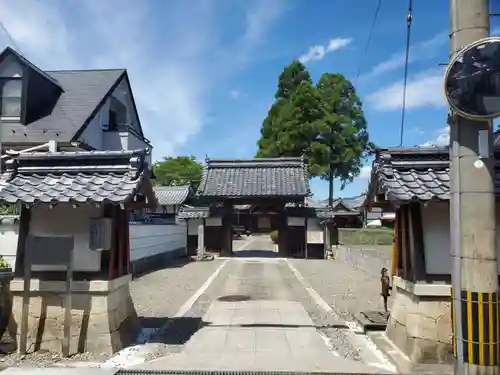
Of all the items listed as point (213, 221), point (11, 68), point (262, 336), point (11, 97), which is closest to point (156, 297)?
point (262, 336)

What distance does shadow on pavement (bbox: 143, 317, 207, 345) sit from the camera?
679cm

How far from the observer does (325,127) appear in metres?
31.1

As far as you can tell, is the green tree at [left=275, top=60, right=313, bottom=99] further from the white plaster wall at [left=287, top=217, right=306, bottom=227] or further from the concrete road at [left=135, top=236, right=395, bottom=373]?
the concrete road at [left=135, top=236, right=395, bottom=373]

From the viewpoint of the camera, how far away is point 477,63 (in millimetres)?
4031

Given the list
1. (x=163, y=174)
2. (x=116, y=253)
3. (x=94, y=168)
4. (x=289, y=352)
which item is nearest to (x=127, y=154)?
(x=94, y=168)

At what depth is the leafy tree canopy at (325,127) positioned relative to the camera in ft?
104

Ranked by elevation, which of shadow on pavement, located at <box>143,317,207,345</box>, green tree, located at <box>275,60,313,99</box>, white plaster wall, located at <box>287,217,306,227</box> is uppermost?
green tree, located at <box>275,60,313,99</box>

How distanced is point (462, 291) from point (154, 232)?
16385 millimetres

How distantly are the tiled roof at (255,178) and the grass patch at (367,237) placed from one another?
3350mm

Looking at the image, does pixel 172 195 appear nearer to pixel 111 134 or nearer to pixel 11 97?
pixel 111 134

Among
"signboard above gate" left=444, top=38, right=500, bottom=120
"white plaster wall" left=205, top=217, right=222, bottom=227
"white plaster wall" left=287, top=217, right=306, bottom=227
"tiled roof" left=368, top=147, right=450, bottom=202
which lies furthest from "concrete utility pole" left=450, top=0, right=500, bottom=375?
"white plaster wall" left=205, top=217, right=222, bottom=227

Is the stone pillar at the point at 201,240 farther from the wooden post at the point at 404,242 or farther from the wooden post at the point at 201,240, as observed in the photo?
the wooden post at the point at 404,242

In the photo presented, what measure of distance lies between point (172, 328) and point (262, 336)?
6.10ft

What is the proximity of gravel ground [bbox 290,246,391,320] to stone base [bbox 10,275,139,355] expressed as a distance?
16.4 feet
